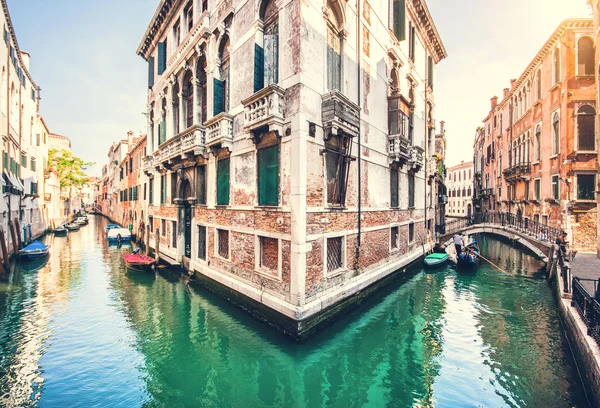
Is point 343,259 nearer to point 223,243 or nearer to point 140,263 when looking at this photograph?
point 223,243

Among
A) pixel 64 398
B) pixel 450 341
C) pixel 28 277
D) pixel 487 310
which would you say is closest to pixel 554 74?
pixel 487 310

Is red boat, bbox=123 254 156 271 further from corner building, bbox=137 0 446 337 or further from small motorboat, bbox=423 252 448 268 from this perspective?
small motorboat, bbox=423 252 448 268

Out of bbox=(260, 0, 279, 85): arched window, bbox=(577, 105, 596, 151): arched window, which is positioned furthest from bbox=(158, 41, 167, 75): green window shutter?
bbox=(577, 105, 596, 151): arched window

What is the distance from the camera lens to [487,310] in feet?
32.2

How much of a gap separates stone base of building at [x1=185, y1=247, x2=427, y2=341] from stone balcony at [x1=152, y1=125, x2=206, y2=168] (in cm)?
487

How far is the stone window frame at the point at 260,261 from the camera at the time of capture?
780 cm

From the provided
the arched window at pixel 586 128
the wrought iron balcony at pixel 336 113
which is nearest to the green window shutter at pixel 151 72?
the wrought iron balcony at pixel 336 113

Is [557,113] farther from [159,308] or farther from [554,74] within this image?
[159,308]

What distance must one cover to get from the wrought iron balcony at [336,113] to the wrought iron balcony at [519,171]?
1936cm

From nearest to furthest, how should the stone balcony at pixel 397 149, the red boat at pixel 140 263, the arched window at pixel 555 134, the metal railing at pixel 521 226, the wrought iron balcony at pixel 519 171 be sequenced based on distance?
the stone balcony at pixel 397 149 < the red boat at pixel 140 263 < the metal railing at pixel 521 226 < the arched window at pixel 555 134 < the wrought iron balcony at pixel 519 171

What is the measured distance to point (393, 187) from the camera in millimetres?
13188

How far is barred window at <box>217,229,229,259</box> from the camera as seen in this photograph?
10.4 metres

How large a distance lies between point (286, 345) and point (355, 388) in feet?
6.73

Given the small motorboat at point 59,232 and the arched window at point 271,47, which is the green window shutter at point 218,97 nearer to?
the arched window at point 271,47
